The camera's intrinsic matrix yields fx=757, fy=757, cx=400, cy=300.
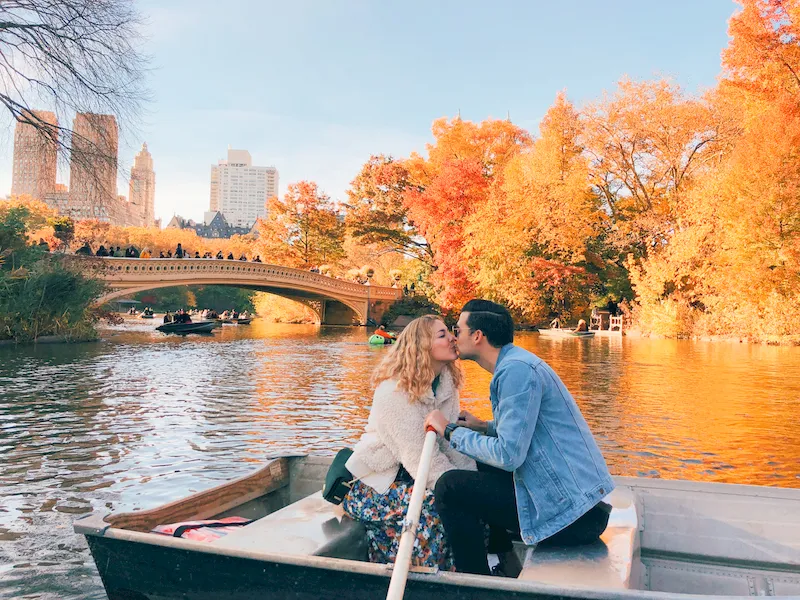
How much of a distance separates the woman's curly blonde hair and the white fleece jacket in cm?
4

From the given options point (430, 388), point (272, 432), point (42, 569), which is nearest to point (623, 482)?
point (430, 388)

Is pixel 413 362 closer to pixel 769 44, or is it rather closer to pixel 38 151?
pixel 38 151

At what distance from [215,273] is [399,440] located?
29238mm

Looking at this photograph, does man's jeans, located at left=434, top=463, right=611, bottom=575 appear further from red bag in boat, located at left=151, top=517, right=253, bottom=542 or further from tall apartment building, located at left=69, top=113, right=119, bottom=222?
tall apartment building, located at left=69, top=113, right=119, bottom=222

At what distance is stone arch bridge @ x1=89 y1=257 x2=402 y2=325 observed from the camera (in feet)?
84.7

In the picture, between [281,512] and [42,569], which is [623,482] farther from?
[42,569]

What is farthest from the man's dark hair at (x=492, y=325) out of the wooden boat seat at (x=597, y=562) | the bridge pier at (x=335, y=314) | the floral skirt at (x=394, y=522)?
the bridge pier at (x=335, y=314)

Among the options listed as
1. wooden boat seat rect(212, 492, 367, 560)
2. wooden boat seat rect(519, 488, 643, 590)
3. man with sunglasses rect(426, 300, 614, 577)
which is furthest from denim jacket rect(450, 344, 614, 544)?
wooden boat seat rect(212, 492, 367, 560)

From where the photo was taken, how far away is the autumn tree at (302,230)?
48125 mm

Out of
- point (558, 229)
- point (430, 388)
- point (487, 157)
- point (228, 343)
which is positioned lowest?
point (228, 343)

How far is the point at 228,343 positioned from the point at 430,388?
21.7 meters

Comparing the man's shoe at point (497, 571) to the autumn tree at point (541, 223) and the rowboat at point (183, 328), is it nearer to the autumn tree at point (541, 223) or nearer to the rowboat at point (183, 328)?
the rowboat at point (183, 328)

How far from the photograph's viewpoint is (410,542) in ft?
9.05

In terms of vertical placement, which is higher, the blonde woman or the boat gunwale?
the blonde woman
